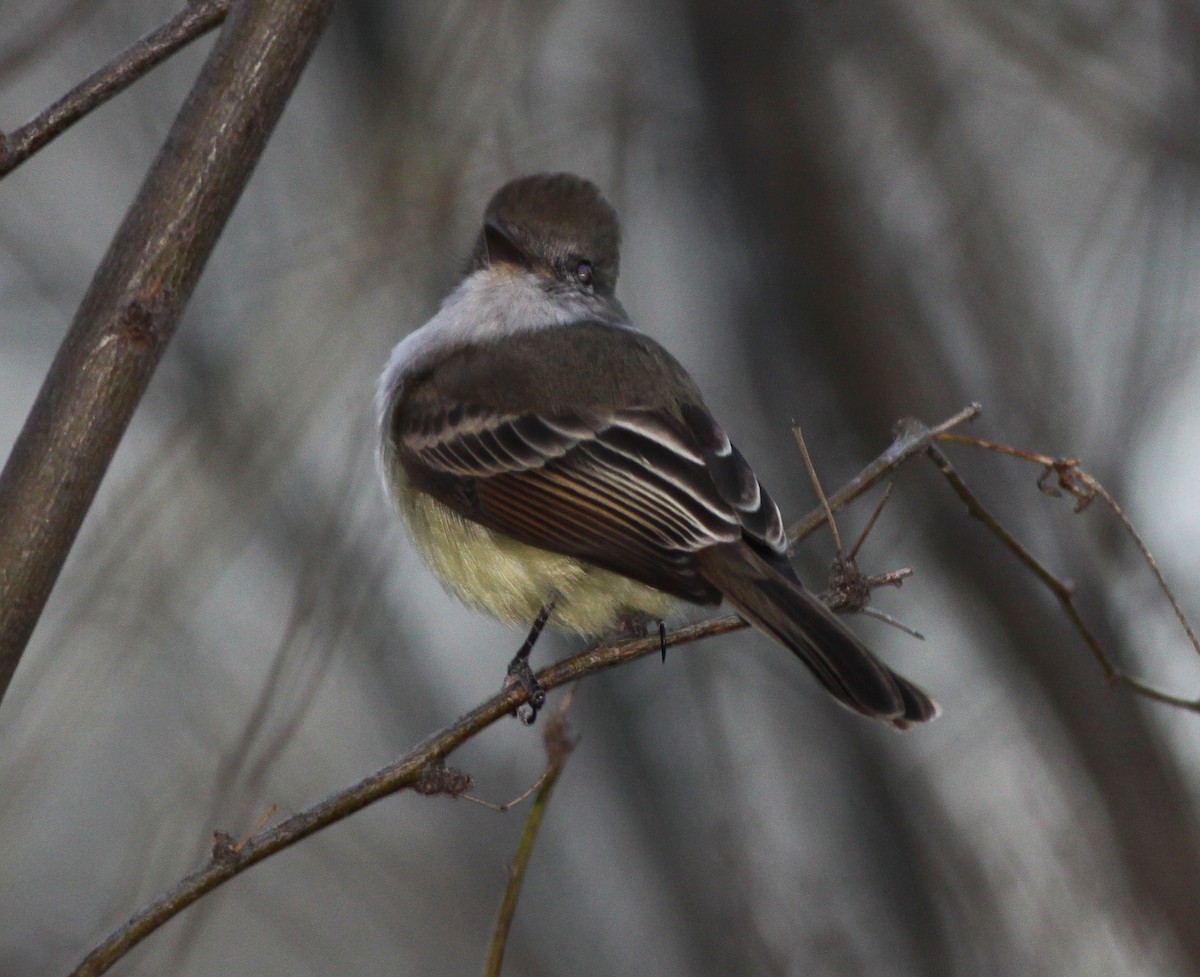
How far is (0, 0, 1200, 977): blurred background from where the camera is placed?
14.6ft

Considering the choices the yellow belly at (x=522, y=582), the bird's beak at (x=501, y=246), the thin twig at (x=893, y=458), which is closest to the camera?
the thin twig at (x=893, y=458)

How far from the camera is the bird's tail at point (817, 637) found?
252cm

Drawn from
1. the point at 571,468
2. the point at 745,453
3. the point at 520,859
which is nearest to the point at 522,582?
the point at 571,468

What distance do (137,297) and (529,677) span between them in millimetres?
1035

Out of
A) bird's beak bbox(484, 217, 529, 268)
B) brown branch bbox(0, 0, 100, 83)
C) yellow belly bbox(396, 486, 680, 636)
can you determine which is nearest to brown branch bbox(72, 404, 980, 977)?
yellow belly bbox(396, 486, 680, 636)

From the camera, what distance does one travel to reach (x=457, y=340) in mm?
3627

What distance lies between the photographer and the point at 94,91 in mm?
2104

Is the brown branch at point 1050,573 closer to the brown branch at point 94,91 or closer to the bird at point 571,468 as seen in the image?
the bird at point 571,468

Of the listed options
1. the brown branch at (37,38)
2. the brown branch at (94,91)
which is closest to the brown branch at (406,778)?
the brown branch at (94,91)

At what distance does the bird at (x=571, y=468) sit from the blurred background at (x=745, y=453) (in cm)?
50

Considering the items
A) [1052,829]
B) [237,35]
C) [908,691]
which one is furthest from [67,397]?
[1052,829]

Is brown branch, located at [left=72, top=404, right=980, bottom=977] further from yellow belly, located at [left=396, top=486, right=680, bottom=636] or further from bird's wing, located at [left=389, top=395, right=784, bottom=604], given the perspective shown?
yellow belly, located at [left=396, top=486, right=680, bottom=636]

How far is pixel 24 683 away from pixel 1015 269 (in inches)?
142

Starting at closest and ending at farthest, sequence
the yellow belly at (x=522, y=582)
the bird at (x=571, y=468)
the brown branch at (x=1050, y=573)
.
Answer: the brown branch at (x=1050, y=573)
the bird at (x=571, y=468)
the yellow belly at (x=522, y=582)
